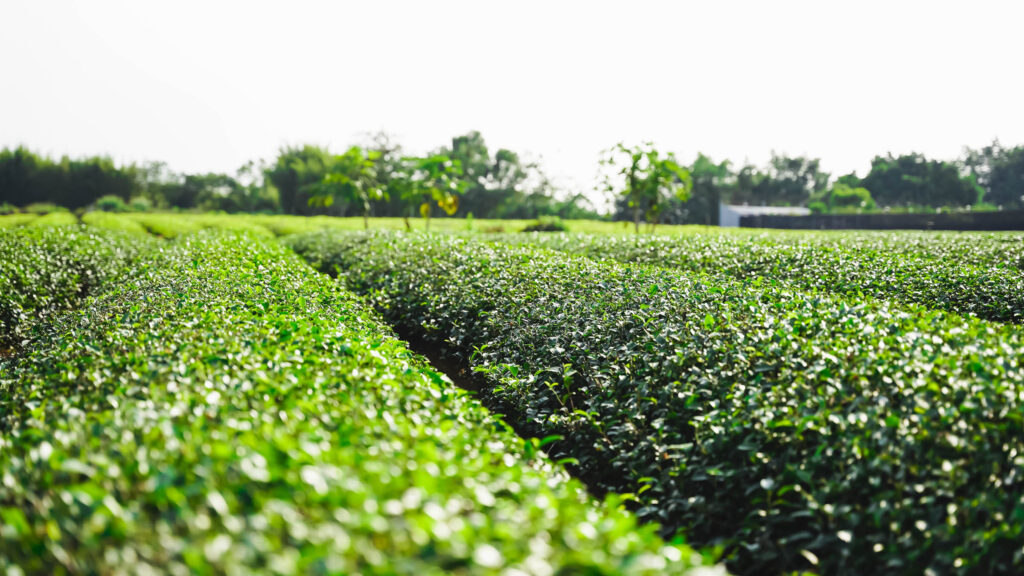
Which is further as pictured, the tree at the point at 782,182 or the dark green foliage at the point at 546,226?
the tree at the point at 782,182

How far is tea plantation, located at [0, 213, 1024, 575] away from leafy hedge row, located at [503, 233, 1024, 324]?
93 mm

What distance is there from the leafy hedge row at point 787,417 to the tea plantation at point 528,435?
0.02 m

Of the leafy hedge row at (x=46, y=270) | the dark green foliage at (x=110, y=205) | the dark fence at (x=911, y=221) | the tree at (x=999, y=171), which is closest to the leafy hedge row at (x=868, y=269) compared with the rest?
the leafy hedge row at (x=46, y=270)

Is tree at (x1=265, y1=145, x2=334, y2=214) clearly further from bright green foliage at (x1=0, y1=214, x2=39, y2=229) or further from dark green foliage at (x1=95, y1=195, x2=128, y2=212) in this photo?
bright green foliage at (x1=0, y1=214, x2=39, y2=229)

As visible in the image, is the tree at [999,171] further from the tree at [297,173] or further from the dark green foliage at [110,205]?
the dark green foliage at [110,205]

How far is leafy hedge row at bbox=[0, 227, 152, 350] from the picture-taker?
8609mm

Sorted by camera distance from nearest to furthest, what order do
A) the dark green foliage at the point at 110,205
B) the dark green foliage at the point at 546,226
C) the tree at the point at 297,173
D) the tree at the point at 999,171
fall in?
the dark green foliage at the point at 546,226 < the dark green foliage at the point at 110,205 < the tree at the point at 297,173 < the tree at the point at 999,171

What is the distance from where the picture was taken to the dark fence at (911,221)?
90.2 ft

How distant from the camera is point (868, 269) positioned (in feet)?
28.1

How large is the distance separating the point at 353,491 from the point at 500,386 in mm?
3660

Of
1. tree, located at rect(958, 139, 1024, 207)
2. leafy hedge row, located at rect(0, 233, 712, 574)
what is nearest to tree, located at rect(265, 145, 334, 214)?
leafy hedge row, located at rect(0, 233, 712, 574)

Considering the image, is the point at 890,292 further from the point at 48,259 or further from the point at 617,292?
the point at 48,259

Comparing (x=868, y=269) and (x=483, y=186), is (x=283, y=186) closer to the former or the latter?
(x=483, y=186)

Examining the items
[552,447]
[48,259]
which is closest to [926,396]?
[552,447]
